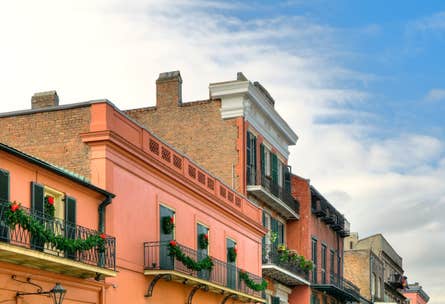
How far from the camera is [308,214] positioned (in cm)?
4216

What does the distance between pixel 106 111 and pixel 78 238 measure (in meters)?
3.65

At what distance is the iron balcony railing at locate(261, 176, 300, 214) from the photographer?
125 feet

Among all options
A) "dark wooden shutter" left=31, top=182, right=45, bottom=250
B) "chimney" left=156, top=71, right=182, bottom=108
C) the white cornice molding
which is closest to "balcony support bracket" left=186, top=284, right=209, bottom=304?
"dark wooden shutter" left=31, top=182, right=45, bottom=250

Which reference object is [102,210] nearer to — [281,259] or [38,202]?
[38,202]

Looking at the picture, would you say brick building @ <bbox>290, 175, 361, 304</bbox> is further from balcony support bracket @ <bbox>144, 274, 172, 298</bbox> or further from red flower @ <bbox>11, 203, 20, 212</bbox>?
red flower @ <bbox>11, 203, 20, 212</bbox>

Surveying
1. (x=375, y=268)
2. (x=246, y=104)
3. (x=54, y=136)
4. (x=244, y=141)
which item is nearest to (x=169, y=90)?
(x=246, y=104)

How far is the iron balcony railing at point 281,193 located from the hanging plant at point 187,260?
11478mm

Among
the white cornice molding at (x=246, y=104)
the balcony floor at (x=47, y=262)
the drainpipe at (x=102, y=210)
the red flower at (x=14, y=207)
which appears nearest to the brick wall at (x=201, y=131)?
the white cornice molding at (x=246, y=104)

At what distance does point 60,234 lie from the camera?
1933 centimetres

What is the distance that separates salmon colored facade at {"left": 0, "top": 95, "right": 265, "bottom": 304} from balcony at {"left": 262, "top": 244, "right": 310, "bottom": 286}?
504 centimetres

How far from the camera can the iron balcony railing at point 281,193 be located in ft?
125

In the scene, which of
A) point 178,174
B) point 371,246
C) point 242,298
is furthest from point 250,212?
point 371,246

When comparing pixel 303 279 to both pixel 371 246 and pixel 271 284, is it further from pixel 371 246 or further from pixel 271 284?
pixel 371 246

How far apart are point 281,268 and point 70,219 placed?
18.2 meters
